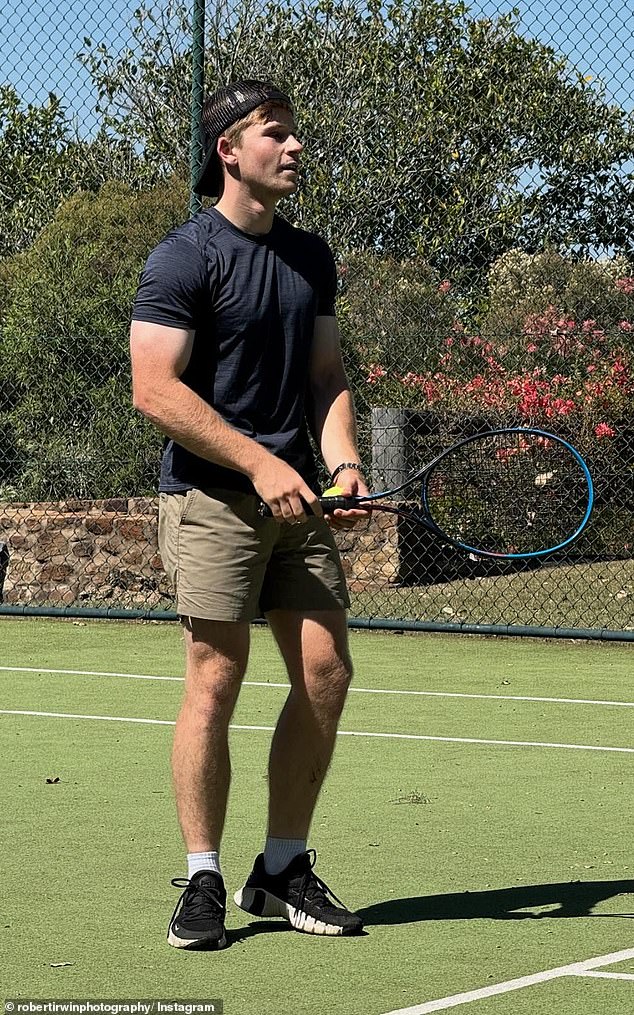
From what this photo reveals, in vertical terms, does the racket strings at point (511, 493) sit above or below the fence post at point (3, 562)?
above

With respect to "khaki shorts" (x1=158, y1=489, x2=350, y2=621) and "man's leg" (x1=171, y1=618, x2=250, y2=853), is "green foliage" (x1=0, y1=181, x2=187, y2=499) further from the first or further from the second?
"man's leg" (x1=171, y1=618, x2=250, y2=853)

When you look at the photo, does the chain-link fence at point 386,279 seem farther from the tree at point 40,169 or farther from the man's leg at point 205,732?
the man's leg at point 205,732

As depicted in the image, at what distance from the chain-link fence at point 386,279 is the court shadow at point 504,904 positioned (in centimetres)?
556

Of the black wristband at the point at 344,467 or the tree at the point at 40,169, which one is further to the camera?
the tree at the point at 40,169

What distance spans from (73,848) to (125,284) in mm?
11179

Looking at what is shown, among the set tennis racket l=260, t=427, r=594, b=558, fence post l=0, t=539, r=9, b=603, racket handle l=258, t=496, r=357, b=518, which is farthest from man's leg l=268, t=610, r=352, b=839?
fence post l=0, t=539, r=9, b=603

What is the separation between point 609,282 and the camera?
41.6ft

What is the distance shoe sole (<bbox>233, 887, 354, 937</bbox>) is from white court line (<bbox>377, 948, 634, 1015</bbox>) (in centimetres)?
51

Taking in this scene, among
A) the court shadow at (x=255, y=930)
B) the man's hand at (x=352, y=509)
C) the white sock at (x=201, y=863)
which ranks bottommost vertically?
the court shadow at (x=255, y=930)

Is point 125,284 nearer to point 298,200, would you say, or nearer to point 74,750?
point 298,200

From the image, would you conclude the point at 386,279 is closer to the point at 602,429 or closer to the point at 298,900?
the point at 602,429

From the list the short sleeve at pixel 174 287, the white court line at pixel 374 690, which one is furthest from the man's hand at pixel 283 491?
the white court line at pixel 374 690

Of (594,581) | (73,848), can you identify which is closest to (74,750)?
(73,848)

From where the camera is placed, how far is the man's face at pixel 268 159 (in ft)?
13.3
